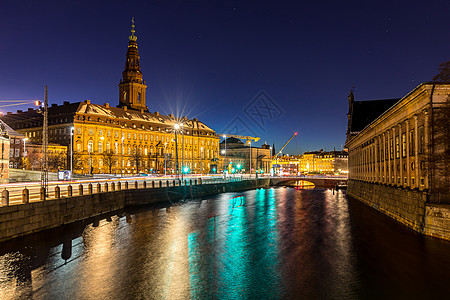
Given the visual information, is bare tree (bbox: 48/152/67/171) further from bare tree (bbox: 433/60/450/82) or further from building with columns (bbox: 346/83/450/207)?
bare tree (bbox: 433/60/450/82)

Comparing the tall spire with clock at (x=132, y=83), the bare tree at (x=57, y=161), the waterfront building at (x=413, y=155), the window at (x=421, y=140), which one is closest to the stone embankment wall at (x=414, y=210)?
the waterfront building at (x=413, y=155)

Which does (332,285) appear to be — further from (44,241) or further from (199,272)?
(44,241)

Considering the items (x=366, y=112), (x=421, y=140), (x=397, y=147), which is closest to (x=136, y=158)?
(x=366, y=112)

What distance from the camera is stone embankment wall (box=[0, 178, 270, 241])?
23.5 meters

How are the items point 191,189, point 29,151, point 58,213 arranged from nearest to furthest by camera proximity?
point 58,213 < point 191,189 < point 29,151

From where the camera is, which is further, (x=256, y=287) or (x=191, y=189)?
(x=191, y=189)

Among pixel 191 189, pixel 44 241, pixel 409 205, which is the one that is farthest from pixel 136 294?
pixel 191 189

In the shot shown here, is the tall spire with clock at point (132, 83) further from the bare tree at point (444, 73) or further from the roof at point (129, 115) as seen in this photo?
the bare tree at point (444, 73)

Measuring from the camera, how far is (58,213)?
2875 cm

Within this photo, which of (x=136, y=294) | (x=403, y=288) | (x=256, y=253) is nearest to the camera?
(x=136, y=294)

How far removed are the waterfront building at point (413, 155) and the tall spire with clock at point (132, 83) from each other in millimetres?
124391

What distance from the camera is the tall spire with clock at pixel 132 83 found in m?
156

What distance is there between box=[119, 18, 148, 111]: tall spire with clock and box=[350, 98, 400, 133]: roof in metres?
99.8

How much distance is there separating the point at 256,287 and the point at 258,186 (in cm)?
8727
